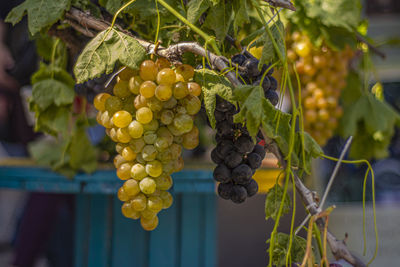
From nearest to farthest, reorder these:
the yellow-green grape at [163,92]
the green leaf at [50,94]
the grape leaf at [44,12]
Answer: the yellow-green grape at [163,92], the grape leaf at [44,12], the green leaf at [50,94]

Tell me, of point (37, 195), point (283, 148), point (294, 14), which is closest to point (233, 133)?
point (283, 148)

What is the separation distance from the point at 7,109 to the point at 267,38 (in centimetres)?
182

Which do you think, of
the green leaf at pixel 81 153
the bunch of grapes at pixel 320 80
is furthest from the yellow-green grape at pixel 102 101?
the bunch of grapes at pixel 320 80

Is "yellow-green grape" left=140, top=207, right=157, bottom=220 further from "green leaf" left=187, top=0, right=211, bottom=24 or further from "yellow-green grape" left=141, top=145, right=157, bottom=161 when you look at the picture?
"green leaf" left=187, top=0, right=211, bottom=24

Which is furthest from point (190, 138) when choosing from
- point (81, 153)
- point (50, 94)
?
point (81, 153)

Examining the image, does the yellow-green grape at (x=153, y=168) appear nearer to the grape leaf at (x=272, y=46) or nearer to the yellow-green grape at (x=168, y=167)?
the yellow-green grape at (x=168, y=167)

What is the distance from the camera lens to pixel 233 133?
61 centimetres

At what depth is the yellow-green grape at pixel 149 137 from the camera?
579 millimetres

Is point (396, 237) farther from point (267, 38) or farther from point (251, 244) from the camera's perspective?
point (267, 38)

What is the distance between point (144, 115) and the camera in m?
0.56

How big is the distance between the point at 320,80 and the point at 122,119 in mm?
914

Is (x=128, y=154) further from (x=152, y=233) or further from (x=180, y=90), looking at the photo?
(x=152, y=233)

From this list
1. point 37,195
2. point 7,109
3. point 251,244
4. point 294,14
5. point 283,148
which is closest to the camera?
point 283,148

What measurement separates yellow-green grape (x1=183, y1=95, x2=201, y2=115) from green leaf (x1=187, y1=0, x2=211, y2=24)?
0.12 metres
